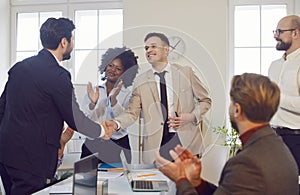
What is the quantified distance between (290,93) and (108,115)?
4.71ft

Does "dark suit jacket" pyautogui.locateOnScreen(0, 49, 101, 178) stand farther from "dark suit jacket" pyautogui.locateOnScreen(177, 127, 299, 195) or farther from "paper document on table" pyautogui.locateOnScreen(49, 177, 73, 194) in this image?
"dark suit jacket" pyautogui.locateOnScreen(177, 127, 299, 195)

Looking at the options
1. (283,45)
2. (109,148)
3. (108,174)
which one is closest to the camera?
(109,148)

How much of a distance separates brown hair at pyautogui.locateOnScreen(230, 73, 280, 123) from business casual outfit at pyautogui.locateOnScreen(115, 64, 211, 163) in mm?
753

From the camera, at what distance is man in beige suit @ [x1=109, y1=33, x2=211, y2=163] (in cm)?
205

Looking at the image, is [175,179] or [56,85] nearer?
[175,179]

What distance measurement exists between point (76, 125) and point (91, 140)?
0.53 ft

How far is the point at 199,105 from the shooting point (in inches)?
82.6

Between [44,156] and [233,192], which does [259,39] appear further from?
[233,192]

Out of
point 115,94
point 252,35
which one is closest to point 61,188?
point 115,94

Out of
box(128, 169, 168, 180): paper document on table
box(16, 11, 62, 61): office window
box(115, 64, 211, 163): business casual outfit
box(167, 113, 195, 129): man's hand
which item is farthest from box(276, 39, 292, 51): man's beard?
box(16, 11, 62, 61): office window

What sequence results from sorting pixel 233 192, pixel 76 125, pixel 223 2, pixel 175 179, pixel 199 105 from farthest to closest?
pixel 223 2
pixel 76 125
pixel 199 105
pixel 175 179
pixel 233 192

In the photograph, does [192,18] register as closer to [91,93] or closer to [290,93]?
[290,93]

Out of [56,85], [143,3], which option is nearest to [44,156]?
[56,85]

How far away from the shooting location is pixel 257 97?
4.13ft
